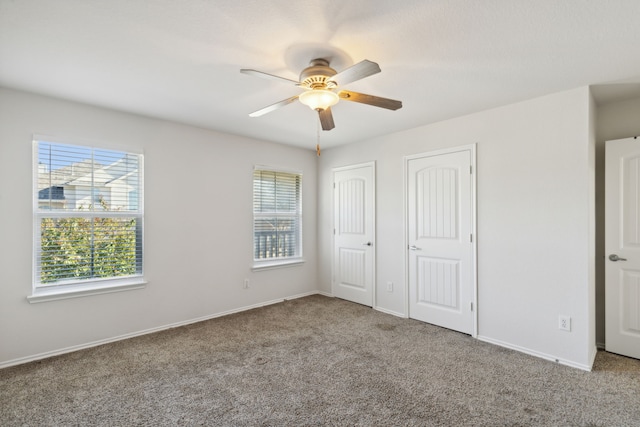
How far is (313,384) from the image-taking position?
238 cm

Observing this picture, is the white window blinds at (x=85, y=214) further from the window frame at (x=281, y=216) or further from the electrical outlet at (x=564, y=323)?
the electrical outlet at (x=564, y=323)

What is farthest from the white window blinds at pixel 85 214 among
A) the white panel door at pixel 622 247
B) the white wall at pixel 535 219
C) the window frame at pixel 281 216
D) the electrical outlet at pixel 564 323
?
the white panel door at pixel 622 247

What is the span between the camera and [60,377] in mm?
2467

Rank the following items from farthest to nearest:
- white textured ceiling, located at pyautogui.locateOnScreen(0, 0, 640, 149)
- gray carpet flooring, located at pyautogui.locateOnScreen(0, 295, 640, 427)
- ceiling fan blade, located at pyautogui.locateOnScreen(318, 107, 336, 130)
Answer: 1. ceiling fan blade, located at pyautogui.locateOnScreen(318, 107, 336, 130)
2. gray carpet flooring, located at pyautogui.locateOnScreen(0, 295, 640, 427)
3. white textured ceiling, located at pyautogui.locateOnScreen(0, 0, 640, 149)

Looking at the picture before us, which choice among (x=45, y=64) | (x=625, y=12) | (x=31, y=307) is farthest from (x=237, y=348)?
(x=625, y=12)

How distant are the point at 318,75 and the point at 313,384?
2.30 meters

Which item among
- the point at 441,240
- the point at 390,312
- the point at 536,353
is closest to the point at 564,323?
the point at 536,353

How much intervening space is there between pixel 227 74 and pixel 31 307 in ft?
8.95

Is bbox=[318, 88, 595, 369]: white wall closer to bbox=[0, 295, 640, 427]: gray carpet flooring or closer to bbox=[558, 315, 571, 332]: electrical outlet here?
bbox=[558, 315, 571, 332]: electrical outlet

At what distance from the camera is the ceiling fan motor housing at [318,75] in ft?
6.81

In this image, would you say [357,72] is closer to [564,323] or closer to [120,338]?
[564,323]

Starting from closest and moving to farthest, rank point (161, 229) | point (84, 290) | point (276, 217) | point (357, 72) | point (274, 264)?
point (357, 72), point (84, 290), point (161, 229), point (274, 264), point (276, 217)

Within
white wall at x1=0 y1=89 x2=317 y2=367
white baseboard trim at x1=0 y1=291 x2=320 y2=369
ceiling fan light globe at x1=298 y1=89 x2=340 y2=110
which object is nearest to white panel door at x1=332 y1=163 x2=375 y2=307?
white wall at x1=0 y1=89 x2=317 y2=367

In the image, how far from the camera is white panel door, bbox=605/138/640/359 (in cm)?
275
